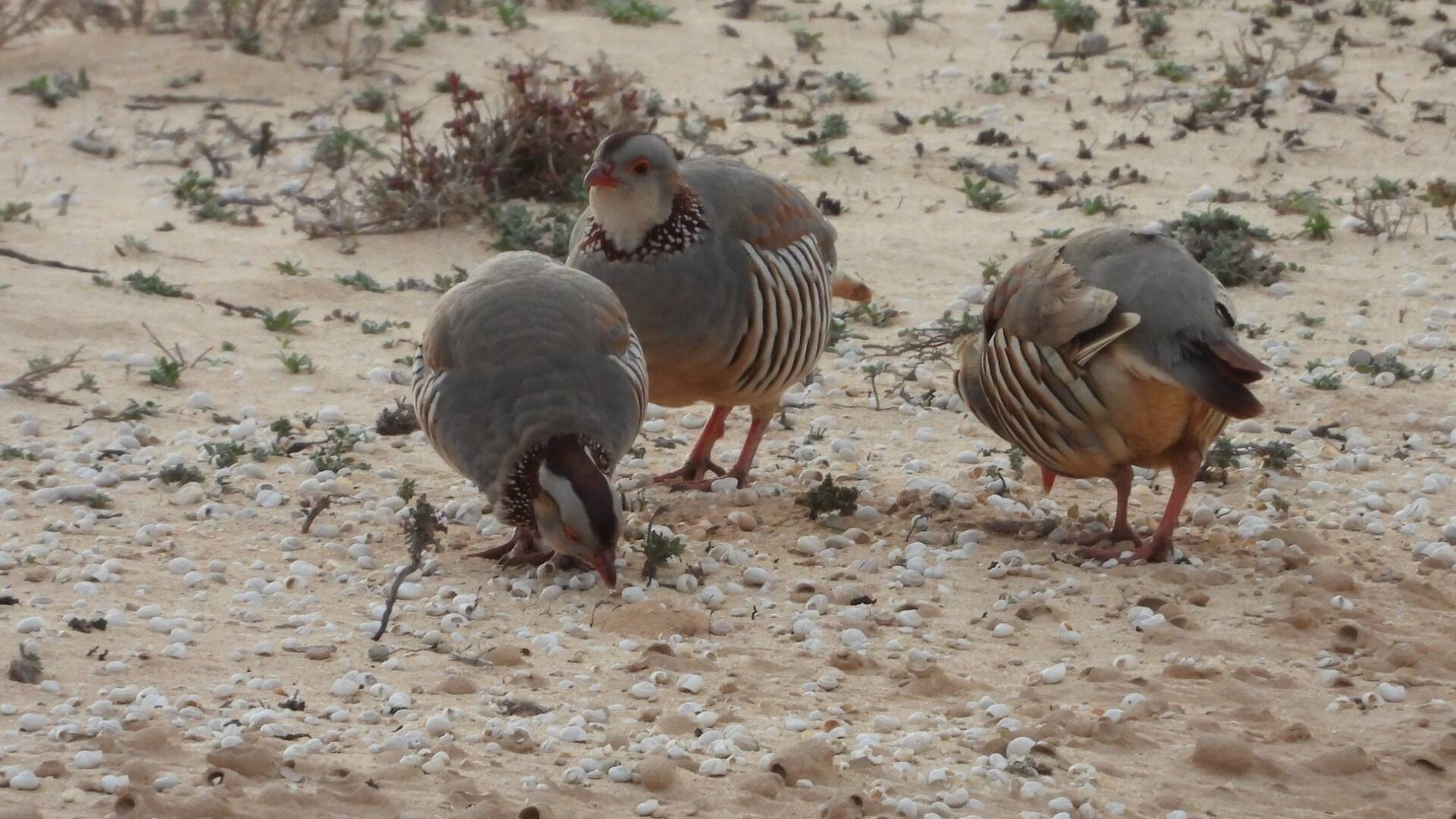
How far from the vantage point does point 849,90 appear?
10453 millimetres

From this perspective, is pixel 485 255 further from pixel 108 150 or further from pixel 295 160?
pixel 108 150

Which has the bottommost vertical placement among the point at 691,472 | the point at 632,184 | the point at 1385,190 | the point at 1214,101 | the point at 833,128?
the point at 691,472

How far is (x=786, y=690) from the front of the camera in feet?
14.2

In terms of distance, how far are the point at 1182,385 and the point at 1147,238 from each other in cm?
62

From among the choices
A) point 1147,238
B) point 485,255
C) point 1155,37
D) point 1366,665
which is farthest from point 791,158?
point 1366,665

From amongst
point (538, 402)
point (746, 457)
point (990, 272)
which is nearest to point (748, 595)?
point (538, 402)

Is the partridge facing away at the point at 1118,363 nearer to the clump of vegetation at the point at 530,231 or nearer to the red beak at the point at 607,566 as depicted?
the red beak at the point at 607,566

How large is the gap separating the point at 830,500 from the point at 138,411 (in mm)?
2376

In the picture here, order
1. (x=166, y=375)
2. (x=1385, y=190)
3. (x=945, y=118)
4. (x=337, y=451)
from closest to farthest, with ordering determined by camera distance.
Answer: (x=337, y=451) → (x=166, y=375) → (x=1385, y=190) → (x=945, y=118)

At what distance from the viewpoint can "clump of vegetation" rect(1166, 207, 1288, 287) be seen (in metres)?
7.96

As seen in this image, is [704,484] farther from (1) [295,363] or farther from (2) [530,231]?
(2) [530,231]

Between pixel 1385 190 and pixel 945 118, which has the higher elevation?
pixel 1385 190

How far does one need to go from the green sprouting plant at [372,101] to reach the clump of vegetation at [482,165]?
115cm

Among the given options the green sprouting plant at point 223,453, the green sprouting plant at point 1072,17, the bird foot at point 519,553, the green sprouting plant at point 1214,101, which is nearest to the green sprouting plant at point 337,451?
the green sprouting plant at point 223,453
